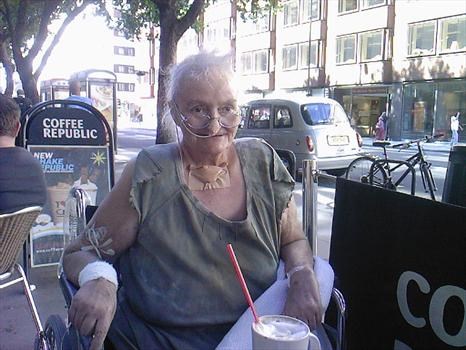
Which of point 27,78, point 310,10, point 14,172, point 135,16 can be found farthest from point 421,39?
point 14,172

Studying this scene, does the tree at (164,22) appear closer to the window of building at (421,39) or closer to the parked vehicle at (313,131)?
the parked vehicle at (313,131)

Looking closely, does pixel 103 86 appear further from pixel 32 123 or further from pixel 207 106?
pixel 207 106

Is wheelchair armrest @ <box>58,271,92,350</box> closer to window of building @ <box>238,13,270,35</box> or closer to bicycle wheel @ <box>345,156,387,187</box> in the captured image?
bicycle wheel @ <box>345,156,387,187</box>

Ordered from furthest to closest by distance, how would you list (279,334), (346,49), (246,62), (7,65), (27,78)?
(246,62)
(346,49)
(7,65)
(27,78)
(279,334)

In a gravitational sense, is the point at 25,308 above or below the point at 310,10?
below

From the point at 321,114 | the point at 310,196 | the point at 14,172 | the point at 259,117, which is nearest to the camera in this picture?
the point at 310,196

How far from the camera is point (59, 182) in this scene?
4.22m

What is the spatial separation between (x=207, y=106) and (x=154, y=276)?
0.65 metres

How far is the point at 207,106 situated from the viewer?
1.88 meters

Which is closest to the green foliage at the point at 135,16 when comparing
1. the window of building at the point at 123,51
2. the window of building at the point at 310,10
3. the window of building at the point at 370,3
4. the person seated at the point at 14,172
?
the person seated at the point at 14,172

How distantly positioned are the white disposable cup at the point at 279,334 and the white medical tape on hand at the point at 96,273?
59 centimetres

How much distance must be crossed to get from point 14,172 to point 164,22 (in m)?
7.15

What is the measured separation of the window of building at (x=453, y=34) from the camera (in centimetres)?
2336

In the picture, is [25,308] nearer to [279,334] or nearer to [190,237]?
[190,237]
